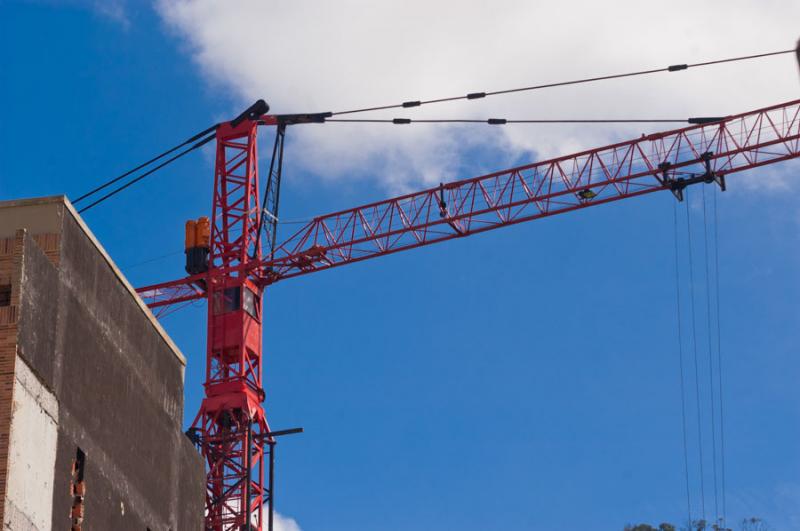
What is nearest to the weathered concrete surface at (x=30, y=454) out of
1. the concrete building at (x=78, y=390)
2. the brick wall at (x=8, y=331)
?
the concrete building at (x=78, y=390)

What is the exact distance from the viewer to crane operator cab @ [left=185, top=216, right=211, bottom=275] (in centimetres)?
10112

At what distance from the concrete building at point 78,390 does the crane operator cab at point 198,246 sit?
42877 mm

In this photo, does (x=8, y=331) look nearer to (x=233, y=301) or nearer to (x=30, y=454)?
(x=30, y=454)

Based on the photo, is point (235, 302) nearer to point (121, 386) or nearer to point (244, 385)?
point (244, 385)

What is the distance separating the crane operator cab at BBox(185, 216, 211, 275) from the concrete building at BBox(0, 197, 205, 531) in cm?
4288

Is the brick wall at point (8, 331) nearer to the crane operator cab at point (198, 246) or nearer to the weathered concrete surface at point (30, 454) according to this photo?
the weathered concrete surface at point (30, 454)

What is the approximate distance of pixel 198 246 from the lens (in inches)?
3994

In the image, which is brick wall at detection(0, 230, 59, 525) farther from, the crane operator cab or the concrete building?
the crane operator cab

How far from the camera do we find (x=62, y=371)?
164 feet

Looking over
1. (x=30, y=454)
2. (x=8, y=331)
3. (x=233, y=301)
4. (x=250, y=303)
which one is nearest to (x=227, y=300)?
(x=233, y=301)

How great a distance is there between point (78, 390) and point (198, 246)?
167ft

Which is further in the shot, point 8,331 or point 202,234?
point 202,234

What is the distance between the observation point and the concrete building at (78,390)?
4738 centimetres

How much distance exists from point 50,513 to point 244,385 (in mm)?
47981
